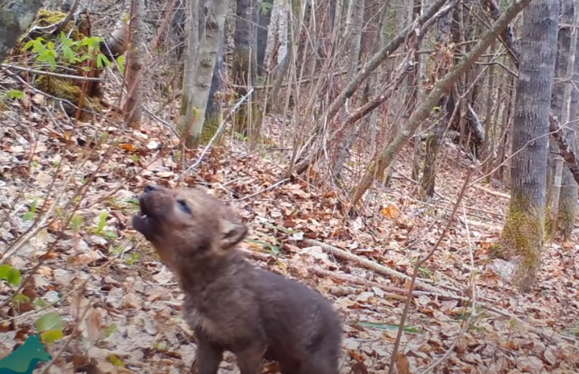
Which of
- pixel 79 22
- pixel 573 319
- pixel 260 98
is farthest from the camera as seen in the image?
pixel 260 98

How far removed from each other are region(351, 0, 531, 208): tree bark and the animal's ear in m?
5.30

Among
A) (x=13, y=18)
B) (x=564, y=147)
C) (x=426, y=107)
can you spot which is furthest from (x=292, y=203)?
(x=13, y=18)

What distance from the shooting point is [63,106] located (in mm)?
8891

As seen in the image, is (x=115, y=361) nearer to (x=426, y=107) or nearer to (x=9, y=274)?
(x=9, y=274)

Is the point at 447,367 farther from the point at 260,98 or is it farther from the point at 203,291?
the point at 260,98

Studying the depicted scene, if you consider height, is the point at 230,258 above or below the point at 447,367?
above

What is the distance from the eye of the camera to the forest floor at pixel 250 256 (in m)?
4.26

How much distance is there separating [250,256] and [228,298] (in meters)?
2.35

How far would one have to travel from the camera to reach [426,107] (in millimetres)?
8938

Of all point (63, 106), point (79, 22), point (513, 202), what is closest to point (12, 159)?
point (63, 106)

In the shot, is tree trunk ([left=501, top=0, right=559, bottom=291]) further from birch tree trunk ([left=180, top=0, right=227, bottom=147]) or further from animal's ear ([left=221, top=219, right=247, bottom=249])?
animal's ear ([left=221, top=219, right=247, bottom=249])

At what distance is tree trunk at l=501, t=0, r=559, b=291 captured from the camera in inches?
345

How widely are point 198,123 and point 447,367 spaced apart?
5655 millimetres

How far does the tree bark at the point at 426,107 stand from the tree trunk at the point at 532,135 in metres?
0.63
